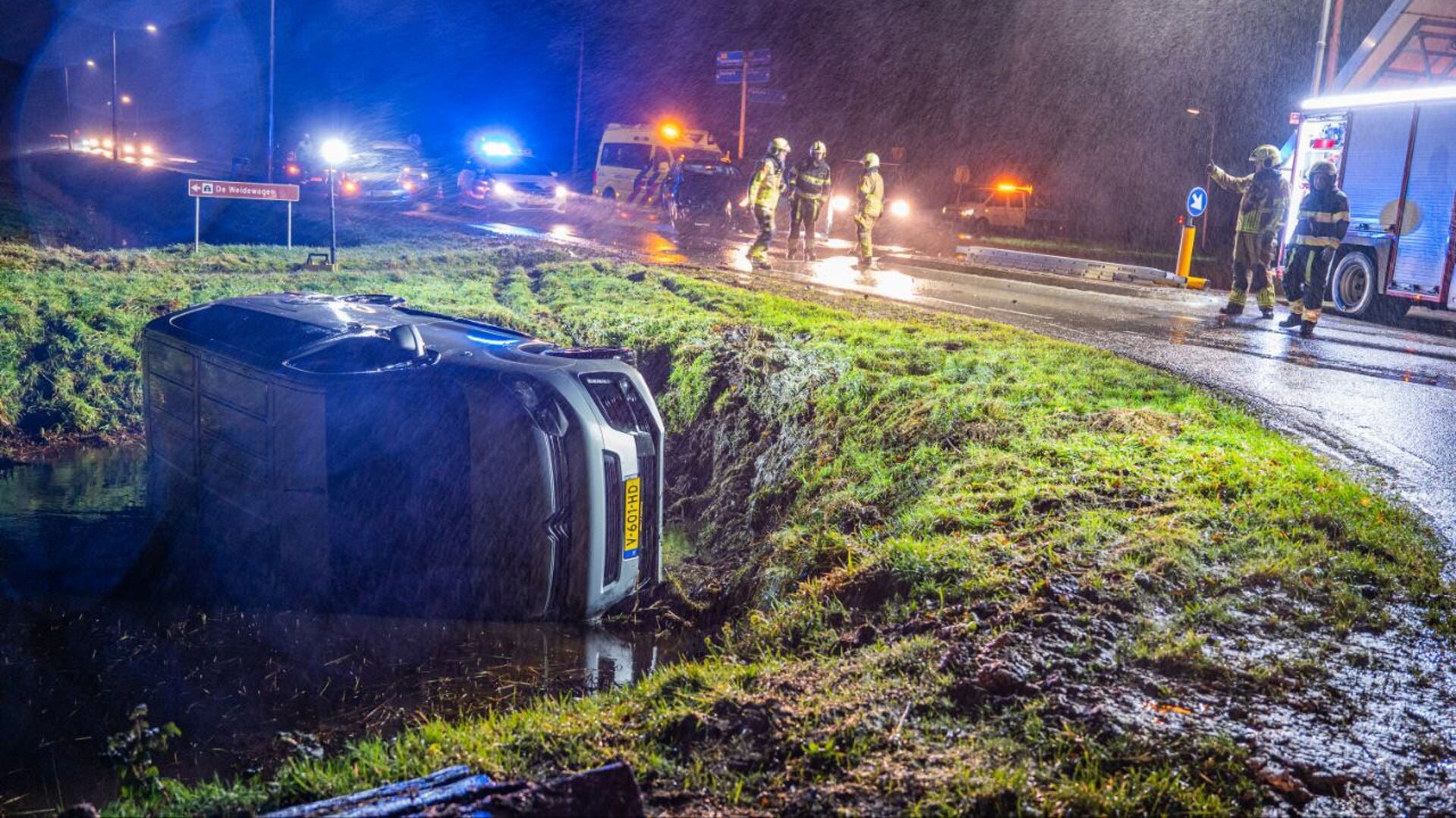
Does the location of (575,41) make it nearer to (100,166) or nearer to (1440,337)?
(100,166)

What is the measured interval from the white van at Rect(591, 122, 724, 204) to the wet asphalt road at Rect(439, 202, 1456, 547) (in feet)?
27.1

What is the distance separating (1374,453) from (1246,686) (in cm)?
384

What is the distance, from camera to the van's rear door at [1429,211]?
13875mm

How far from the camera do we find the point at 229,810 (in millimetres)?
3209

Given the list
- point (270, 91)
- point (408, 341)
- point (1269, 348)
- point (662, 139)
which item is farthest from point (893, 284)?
point (270, 91)

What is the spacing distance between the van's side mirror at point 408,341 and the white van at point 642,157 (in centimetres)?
2306

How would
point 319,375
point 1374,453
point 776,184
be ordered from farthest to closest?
1. point 776,184
2. point 1374,453
3. point 319,375

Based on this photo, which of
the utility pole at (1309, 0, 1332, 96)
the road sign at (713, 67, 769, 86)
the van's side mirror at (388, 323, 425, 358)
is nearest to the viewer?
the van's side mirror at (388, 323, 425, 358)

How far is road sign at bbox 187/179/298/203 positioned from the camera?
48.1 ft

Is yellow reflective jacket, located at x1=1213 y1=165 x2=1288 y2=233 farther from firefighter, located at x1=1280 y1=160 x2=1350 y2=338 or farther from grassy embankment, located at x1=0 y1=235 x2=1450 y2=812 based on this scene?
grassy embankment, located at x1=0 y1=235 x2=1450 y2=812

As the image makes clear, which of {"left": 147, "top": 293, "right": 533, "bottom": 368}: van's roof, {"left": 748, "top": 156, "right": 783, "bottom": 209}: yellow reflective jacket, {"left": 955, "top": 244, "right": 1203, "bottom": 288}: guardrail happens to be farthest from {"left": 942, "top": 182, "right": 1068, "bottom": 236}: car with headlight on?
{"left": 147, "top": 293, "right": 533, "bottom": 368}: van's roof

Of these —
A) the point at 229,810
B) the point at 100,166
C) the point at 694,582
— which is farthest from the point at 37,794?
the point at 100,166

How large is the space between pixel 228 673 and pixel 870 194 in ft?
46.0

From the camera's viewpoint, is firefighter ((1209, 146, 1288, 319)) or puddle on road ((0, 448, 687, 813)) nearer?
puddle on road ((0, 448, 687, 813))
